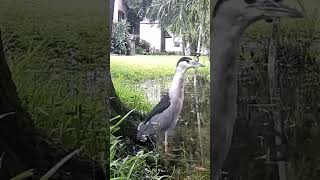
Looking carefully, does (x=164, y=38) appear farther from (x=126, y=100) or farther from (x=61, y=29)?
(x=61, y=29)

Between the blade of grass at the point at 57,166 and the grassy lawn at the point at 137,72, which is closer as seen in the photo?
the blade of grass at the point at 57,166

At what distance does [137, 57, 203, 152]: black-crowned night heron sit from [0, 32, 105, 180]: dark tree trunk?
432 mm

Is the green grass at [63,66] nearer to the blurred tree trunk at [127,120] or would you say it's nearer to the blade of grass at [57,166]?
the blade of grass at [57,166]

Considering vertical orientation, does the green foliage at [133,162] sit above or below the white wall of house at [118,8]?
below

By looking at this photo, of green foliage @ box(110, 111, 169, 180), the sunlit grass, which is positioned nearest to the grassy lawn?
the sunlit grass

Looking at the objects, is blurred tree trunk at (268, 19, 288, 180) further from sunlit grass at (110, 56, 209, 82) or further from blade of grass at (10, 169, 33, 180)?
blade of grass at (10, 169, 33, 180)

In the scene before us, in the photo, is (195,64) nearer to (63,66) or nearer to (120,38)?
(120,38)

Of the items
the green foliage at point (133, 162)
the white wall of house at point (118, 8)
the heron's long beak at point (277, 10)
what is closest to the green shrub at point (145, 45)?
the white wall of house at point (118, 8)

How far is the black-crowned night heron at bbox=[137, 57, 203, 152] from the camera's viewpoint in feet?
7.61

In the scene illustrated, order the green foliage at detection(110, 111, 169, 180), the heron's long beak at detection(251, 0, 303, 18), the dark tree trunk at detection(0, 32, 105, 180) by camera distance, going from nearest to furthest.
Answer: the dark tree trunk at detection(0, 32, 105, 180) → the heron's long beak at detection(251, 0, 303, 18) → the green foliage at detection(110, 111, 169, 180)

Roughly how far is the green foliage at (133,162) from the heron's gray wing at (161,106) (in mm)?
136

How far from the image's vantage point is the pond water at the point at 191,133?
2297 millimetres

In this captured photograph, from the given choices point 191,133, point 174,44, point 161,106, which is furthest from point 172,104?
point 174,44

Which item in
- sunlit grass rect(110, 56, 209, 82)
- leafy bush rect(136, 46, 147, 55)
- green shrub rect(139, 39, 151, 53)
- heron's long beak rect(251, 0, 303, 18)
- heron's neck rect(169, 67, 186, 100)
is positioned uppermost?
heron's long beak rect(251, 0, 303, 18)
